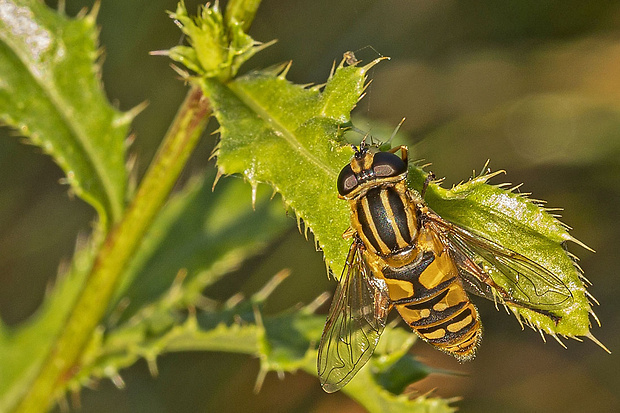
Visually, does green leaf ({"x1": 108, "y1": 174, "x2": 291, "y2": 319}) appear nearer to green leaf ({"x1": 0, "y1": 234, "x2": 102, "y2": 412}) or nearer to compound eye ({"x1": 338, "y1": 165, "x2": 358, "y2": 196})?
green leaf ({"x1": 0, "y1": 234, "x2": 102, "y2": 412})

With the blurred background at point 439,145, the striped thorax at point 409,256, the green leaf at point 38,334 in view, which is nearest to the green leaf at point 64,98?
the green leaf at point 38,334

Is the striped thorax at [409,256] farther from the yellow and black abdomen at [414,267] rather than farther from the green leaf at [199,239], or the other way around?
the green leaf at [199,239]

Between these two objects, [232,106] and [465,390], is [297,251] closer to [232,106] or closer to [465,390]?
[465,390]

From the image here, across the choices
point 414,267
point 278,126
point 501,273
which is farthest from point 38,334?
point 501,273

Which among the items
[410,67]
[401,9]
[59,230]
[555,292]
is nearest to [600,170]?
[410,67]

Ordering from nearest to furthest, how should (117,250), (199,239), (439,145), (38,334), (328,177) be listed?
1. (328,177)
2. (117,250)
3. (38,334)
4. (199,239)
5. (439,145)

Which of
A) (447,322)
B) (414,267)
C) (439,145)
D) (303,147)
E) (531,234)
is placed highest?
(303,147)

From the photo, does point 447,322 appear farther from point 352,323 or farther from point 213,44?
point 213,44

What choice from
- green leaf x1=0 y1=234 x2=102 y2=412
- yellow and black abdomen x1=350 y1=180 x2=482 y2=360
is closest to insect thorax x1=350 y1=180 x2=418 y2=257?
yellow and black abdomen x1=350 y1=180 x2=482 y2=360
